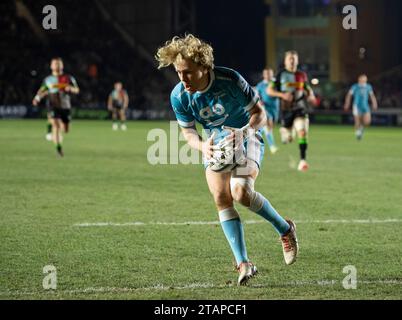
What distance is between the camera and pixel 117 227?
10.3m

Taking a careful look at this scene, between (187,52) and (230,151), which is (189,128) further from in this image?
(187,52)

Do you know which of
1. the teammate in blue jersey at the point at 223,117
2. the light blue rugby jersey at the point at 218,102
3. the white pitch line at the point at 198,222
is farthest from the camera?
the white pitch line at the point at 198,222

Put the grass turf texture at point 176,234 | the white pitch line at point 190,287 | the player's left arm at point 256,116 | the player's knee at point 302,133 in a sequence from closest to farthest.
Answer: the white pitch line at point 190,287, the grass turf texture at point 176,234, the player's left arm at point 256,116, the player's knee at point 302,133

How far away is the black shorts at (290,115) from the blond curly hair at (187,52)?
12083 mm

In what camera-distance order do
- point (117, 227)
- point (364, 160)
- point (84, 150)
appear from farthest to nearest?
point (84, 150), point (364, 160), point (117, 227)

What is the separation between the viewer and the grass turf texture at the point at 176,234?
22.6ft

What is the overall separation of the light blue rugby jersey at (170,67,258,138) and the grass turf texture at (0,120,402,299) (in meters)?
1.33

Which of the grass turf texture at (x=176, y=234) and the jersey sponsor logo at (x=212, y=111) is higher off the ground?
the jersey sponsor logo at (x=212, y=111)

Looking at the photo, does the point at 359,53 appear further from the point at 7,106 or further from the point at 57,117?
the point at 57,117

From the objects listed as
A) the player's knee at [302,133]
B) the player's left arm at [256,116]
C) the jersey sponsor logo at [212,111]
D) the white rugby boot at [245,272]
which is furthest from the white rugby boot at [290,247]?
the player's knee at [302,133]

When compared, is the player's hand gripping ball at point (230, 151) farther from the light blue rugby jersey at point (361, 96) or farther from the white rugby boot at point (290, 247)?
the light blue rugby jersey at point (361, 96)

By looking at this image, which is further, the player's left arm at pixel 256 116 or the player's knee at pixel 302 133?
the player's knee at pixel 302 133
